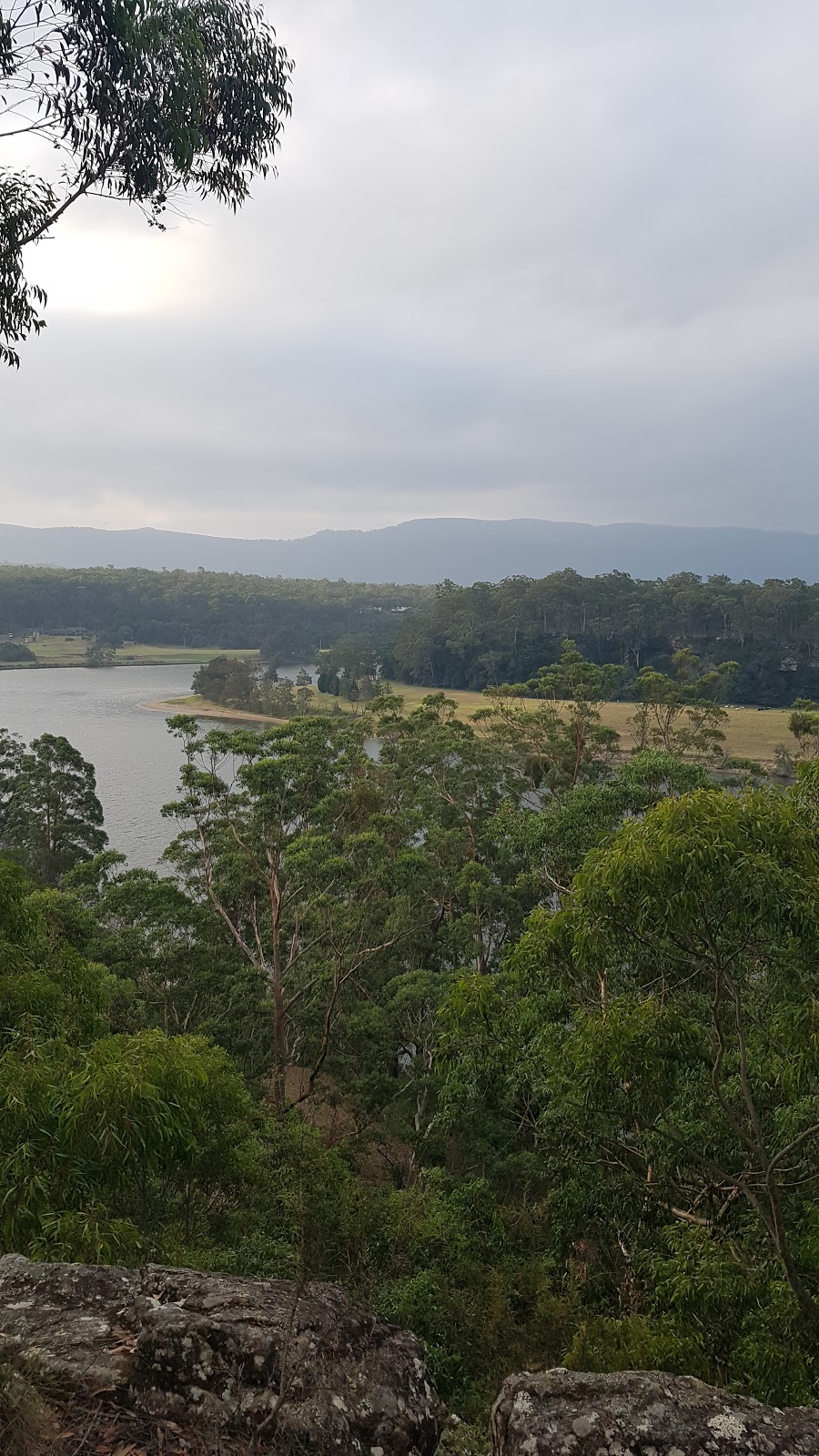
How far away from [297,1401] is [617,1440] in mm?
1135

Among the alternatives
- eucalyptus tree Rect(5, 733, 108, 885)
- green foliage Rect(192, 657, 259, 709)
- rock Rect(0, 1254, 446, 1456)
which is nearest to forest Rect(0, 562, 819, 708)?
green foliage Rect(192, 657, 259, 709)

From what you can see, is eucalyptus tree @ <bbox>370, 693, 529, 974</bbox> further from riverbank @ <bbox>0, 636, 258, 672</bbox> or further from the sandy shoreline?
riverbank @ <bbox>0, 636, 258, 672</bbox>

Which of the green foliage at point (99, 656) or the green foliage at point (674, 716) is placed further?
the green foliage at point (99, 656)

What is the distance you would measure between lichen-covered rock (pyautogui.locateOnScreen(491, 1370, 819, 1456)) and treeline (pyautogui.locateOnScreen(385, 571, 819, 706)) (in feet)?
172

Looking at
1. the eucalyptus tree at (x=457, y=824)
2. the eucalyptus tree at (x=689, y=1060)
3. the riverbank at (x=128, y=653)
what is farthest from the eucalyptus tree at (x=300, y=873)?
the riverbank at (x=128, y=653)

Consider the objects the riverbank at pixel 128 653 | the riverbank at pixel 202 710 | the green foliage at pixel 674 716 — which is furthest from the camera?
the riverbank at pixel 128 653

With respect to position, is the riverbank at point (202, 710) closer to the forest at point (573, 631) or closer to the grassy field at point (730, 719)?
the grassy field at point (730, 719)

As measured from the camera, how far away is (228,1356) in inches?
126

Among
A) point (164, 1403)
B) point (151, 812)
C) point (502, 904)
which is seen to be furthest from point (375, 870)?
point (151, 812)

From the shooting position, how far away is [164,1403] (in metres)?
3.10

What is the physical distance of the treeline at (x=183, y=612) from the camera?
3644 inches

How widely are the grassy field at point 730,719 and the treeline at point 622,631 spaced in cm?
499

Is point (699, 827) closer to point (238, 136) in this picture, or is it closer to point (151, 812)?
point (238, 136)

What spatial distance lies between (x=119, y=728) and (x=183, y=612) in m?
51.2
